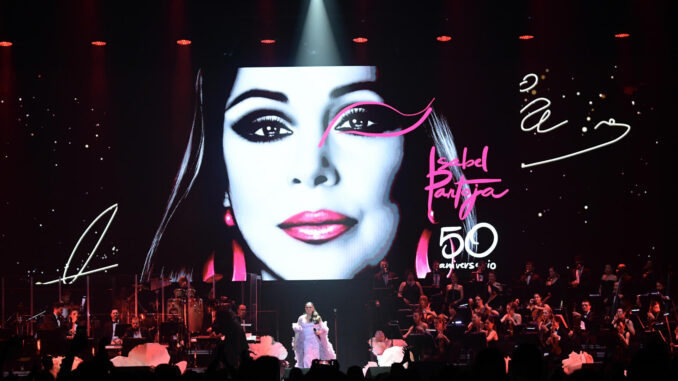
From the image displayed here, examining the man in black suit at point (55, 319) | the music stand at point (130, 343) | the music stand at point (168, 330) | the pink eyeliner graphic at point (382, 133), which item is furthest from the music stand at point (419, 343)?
the man in black suit at point (55, 319)

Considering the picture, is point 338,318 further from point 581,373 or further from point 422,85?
point 581,373

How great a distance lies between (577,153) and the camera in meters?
13.7

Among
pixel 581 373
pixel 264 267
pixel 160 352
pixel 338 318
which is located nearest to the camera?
pixel 581 373

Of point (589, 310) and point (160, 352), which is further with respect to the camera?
point (589, 310)

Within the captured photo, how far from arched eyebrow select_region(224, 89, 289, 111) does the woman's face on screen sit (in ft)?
0.05

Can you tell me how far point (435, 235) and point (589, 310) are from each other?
264 centimetres

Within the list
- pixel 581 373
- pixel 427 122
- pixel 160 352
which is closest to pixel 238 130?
pixel 427 122

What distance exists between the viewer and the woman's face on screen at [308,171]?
43.8 ft

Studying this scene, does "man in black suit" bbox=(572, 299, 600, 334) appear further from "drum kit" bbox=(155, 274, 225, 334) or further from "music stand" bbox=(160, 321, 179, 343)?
"music stand" bbox=(160, 321, 179, 343)

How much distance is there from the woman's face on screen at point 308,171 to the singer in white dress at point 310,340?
1189mm

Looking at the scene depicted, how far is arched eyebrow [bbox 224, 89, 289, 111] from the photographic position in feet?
44.1

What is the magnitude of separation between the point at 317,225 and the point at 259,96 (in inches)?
90.2

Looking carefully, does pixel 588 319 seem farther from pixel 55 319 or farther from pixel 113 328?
pixel 55 319

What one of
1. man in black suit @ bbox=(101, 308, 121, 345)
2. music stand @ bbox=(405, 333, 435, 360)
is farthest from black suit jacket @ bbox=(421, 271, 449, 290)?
man in black suit @ bbox=(101, 308, 121, 345)
